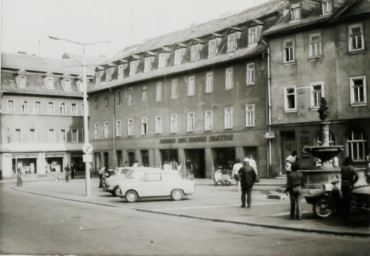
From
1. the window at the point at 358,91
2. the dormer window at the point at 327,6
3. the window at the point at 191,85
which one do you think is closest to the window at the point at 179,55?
the window at the point at 191,85

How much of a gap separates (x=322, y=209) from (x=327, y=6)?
69.4 ft

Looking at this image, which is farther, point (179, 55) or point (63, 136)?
point (63, 136)

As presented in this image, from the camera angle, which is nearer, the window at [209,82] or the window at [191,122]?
the window at [209,82]

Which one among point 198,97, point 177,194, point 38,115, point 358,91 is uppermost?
point 38,115

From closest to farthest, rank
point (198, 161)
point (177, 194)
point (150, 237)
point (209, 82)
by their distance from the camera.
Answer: point (150, 237) → point (177, 194) → point (209, 82) → point (198, 161)

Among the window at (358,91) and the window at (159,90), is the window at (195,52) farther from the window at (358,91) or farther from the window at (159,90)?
the window at (358,91)

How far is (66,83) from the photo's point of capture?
67.3m

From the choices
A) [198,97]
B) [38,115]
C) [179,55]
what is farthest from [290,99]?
[38,115]

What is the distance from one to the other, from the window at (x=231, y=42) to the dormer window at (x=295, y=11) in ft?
22.3

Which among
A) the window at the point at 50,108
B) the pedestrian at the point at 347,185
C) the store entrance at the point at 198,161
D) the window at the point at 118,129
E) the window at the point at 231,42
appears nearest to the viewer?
the pedestrian at the point at 347,185

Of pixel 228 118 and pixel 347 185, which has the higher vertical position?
pixel 228 118

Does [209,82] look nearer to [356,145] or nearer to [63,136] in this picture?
[356,145]

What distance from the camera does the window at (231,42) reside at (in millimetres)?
41578

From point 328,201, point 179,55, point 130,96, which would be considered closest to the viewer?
point 328,201
